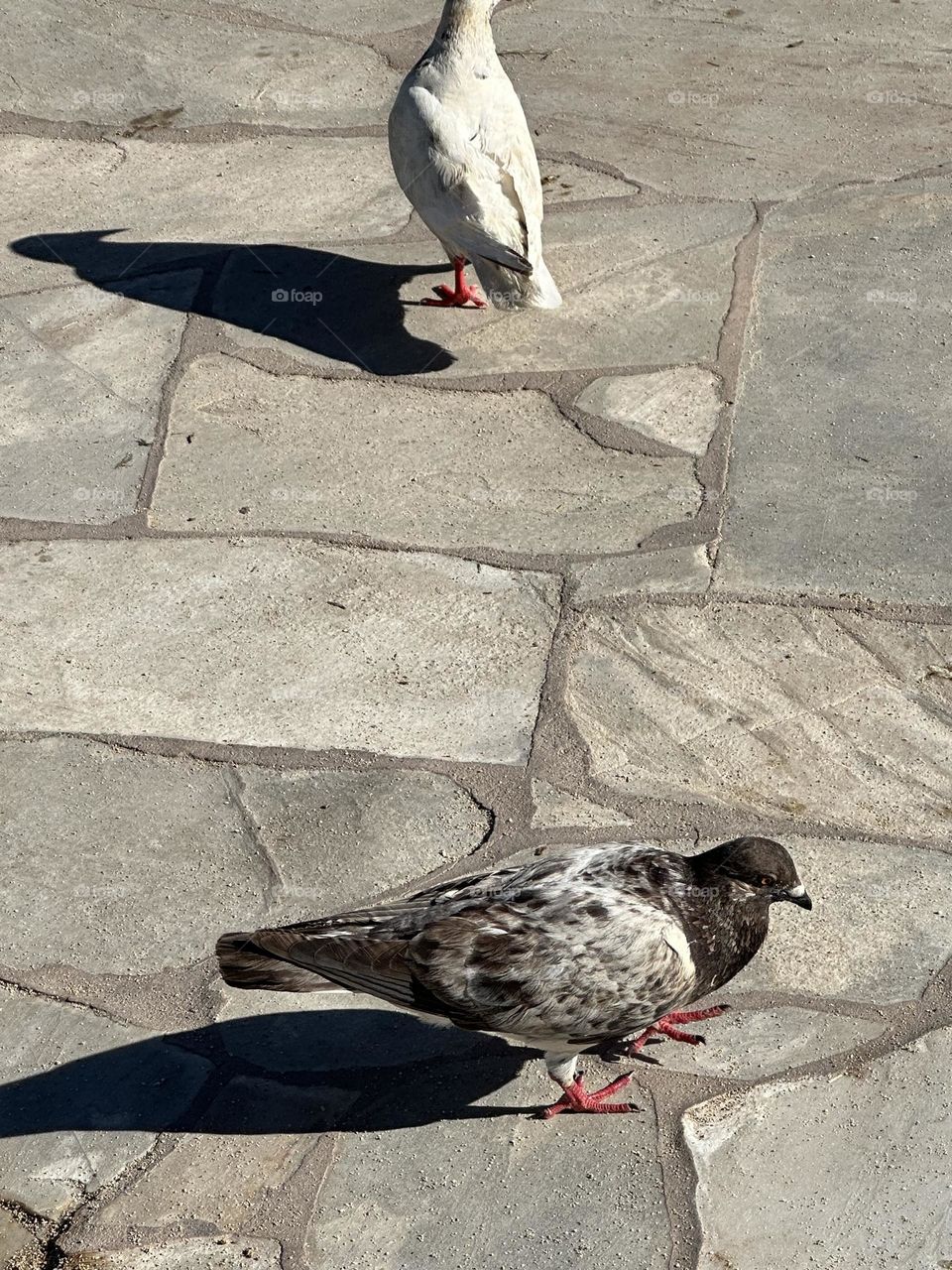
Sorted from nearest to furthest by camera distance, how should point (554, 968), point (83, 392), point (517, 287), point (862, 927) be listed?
point (554, 968)
point (862, 927)
point (83, 392)
point (517, 287)

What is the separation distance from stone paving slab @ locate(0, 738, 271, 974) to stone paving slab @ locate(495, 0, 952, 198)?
4.86 metres

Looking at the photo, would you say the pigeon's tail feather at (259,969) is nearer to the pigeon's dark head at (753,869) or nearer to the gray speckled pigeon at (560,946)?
the gray speckled pigeon at (560,946)

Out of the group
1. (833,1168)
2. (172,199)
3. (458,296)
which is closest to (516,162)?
(458,296)

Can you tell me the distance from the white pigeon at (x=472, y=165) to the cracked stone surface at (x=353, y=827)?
2931 millimetres

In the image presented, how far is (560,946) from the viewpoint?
410 centimetres

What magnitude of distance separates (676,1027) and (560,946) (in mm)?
635

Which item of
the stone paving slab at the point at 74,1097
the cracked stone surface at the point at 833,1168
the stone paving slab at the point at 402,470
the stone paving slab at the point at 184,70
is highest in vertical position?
the stone paving slab at the point at 184,70

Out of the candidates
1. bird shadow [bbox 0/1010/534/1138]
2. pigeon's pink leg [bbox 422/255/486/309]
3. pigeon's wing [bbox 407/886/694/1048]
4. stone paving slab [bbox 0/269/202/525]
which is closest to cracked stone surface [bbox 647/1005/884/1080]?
pigeon's wing [bbox 407/886/694/1048]

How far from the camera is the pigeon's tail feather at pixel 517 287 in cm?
733

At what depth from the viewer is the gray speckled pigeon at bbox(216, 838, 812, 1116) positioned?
409 cm

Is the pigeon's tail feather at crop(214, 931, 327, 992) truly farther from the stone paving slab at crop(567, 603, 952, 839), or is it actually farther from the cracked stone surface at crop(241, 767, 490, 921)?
the stone paving slab at crop(567, 603, 952, 839)

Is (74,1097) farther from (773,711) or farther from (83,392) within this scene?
(83,392)

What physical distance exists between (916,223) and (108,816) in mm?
5337

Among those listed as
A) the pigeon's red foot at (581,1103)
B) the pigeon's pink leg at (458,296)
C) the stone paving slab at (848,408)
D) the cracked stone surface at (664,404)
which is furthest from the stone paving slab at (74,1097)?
the pigeon's pink leg at (458,296)
